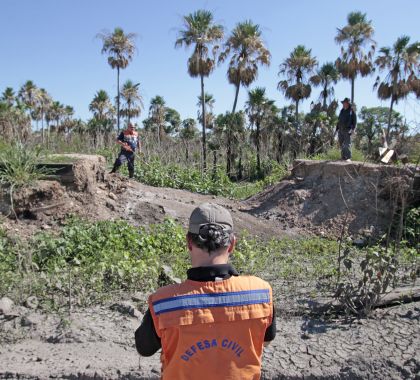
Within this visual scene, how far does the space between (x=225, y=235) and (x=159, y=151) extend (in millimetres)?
16875

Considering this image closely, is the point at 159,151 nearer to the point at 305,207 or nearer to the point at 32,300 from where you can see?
the point at 305,207

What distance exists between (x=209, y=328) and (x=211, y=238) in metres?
0.31

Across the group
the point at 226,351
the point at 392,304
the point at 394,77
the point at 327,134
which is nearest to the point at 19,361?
the point at 226,351

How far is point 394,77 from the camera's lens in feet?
89.8

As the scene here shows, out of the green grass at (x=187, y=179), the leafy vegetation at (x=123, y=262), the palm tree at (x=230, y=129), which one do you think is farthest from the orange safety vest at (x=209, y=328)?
the palm tree at (x=230, y=129)

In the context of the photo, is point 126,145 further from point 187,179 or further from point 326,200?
point 326,200

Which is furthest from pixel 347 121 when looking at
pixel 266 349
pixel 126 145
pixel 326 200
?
pixel 266 349

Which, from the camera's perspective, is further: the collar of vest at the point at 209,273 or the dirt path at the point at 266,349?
the dirt path at the point at 266,349

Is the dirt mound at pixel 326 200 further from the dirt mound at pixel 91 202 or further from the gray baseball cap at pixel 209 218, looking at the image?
the gray baseball cap at pixel 209 218

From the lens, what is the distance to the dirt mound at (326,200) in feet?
34.4

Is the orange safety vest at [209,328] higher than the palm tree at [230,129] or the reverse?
the reverse

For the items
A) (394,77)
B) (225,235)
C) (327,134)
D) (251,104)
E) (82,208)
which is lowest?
(82,208)

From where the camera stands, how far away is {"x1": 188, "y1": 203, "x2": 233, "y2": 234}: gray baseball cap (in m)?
1.73

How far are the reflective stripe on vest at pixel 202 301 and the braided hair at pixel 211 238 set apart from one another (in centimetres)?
16
